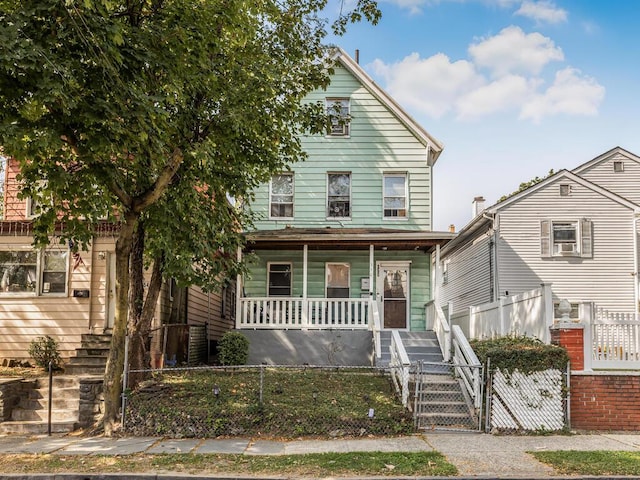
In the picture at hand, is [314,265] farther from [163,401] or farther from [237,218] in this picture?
[163,401]

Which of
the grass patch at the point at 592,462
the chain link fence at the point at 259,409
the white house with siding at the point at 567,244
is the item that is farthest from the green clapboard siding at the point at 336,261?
the grass patch at the point at 592,462

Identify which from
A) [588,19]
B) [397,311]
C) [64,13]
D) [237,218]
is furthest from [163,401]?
[588,19]

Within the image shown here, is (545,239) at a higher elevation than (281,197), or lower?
lower

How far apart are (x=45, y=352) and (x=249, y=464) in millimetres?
8379

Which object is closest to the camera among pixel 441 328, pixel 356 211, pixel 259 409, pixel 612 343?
pixel 259 409

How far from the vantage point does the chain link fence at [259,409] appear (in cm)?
942

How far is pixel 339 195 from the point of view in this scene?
708 inches

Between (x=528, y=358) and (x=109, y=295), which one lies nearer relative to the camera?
(x=528, y=358)

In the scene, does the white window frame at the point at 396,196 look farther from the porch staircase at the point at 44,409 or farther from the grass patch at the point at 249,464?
the grass patch at the point at 249,464

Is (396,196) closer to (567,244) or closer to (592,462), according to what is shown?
(567,244)

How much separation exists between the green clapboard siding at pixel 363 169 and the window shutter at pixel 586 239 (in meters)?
5.86

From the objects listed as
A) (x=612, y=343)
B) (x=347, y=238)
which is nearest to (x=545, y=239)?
(x=347, y=238)

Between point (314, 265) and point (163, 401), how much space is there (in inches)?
323

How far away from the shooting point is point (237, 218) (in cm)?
1268
